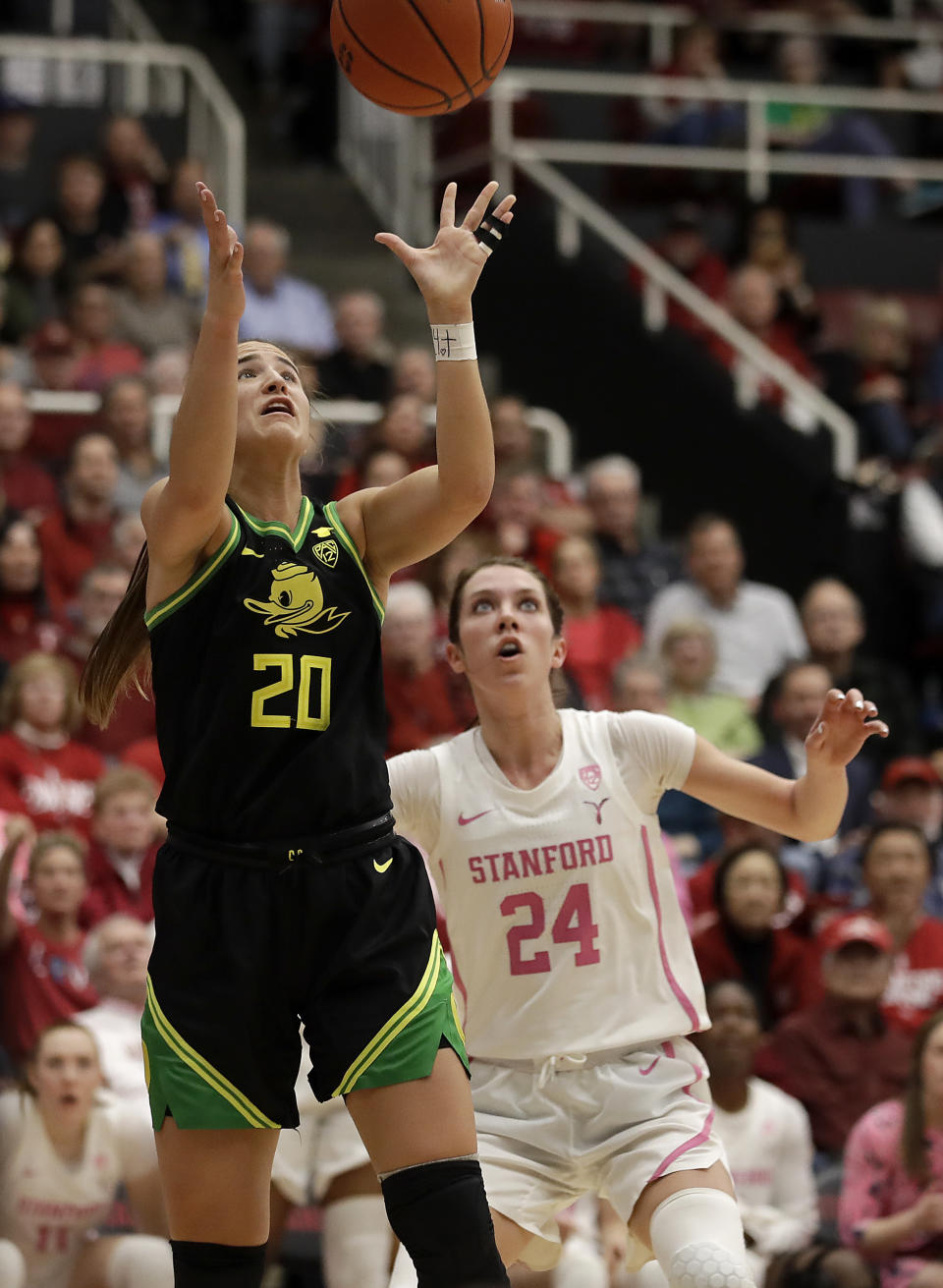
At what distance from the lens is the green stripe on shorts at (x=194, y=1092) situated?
3.39 meters

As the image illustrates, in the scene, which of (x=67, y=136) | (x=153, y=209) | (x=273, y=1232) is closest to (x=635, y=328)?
(x=153, y=209)

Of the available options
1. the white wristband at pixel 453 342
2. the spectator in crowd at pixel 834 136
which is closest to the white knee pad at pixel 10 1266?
the white wristband at pixel 453 342

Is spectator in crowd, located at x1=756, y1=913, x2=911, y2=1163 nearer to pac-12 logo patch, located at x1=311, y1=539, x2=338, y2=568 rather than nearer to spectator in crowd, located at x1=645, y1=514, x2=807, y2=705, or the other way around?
spectator in crowd, located at x1=645, y1=514, x2=807, y2=705

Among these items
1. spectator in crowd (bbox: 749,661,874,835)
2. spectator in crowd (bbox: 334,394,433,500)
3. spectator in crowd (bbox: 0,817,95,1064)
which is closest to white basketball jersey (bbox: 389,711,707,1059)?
spectator in crowd (bbox: 0,817,95,1064)

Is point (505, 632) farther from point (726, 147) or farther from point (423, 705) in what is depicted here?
point (726, 147)

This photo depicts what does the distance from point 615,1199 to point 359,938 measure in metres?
1.03

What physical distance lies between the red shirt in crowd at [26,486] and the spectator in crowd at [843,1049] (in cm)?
428

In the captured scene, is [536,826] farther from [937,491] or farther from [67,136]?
[67,136]

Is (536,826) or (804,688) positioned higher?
(804,688)

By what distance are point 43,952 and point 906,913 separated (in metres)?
2.97

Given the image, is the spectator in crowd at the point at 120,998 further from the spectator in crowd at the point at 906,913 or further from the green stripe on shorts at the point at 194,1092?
the green stripe on shorts at the point at 194,1092

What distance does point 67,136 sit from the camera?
478 inches

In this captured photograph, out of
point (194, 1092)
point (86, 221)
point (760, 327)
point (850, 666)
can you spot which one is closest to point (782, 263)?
point (760, 327)

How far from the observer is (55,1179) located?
6.00 m
